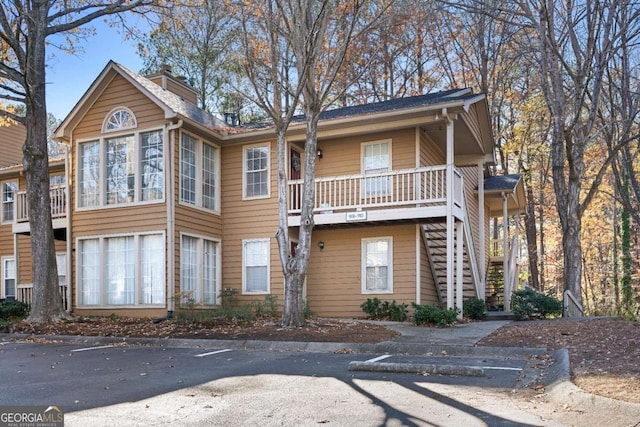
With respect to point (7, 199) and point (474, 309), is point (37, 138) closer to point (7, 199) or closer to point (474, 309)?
point (7, 199)

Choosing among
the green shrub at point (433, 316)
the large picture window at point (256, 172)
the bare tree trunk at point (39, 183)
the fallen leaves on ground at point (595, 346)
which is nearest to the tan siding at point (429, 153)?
the green shrub at point (433, 316)

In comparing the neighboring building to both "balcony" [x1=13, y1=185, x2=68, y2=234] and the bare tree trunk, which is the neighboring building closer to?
"balcony" [x1=13, y1=185, x2=68, y2=234]

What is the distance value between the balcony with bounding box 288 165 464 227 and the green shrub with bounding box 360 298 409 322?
2270 millimetres

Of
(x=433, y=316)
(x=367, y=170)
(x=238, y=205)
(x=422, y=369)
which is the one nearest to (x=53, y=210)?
(x=238, y=205)

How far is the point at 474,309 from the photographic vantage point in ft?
53.2

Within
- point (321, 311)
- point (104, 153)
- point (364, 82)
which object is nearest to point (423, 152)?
point (321, 311)

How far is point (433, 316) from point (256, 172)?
271 inches

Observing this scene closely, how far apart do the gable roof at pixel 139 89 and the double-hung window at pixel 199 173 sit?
69 cm

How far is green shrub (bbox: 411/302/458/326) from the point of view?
13461 mm

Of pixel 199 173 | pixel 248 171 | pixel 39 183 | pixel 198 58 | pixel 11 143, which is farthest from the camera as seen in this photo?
pixel 198 58

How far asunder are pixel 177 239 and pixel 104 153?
3.53 m

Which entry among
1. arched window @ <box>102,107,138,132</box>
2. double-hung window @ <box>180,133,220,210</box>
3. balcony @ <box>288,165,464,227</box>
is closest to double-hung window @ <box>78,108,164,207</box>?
arched window @ <box>102,107,138,132</box>

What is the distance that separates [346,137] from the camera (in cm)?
1677

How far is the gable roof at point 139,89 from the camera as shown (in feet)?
51.5
